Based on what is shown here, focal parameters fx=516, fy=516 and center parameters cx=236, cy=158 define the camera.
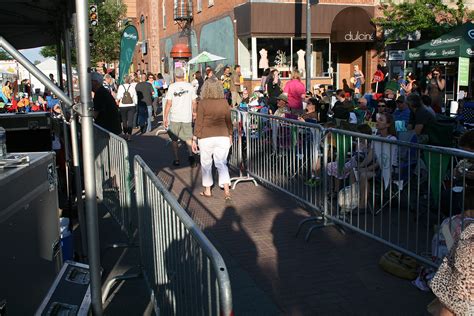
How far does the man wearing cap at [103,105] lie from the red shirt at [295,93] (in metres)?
4.84

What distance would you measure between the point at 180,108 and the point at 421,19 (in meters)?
14.7

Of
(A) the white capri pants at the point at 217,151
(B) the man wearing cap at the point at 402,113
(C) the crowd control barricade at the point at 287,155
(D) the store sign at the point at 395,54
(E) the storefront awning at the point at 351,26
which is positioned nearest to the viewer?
(C) the crowd control barricade at the point at 287,155

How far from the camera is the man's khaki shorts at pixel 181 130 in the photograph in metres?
10.3

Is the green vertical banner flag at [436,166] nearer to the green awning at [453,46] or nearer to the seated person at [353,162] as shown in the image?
the seated person at [353,162]

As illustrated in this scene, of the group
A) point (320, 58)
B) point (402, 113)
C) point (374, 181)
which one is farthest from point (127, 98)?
point (320, 58)

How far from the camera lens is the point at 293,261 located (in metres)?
5.45

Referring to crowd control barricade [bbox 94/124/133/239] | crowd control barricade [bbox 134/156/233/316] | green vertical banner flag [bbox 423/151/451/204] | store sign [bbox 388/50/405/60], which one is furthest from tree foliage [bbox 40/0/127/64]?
green vertical banner flag [bbox 423/151/451/204]

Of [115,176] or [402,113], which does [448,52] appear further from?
[115,176]

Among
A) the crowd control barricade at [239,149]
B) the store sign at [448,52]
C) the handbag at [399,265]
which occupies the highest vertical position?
the store sign at [448,52]

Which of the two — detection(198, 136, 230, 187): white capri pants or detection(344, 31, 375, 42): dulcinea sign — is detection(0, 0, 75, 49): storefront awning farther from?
detection(344, 31, 375, 42): dulcinea sign

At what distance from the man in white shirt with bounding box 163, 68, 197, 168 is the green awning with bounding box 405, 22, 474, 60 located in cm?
702

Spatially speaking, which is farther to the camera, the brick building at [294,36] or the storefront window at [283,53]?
the storefront window at [283,53]

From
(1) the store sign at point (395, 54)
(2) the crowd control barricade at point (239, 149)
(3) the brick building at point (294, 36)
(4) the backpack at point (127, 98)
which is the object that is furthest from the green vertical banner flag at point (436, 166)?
(3) the brick building at point (294, 36)

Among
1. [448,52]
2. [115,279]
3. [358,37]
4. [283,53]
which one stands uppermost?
[358,37]
